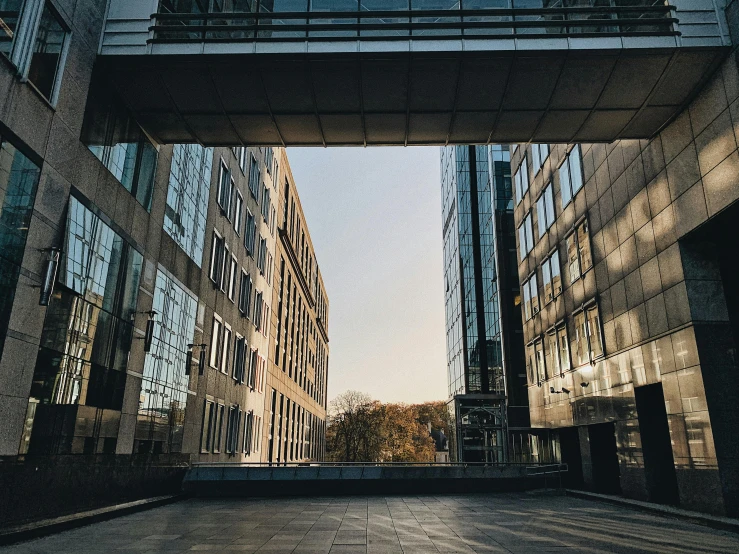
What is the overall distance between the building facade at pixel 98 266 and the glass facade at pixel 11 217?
3cm

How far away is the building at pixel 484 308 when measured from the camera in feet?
157

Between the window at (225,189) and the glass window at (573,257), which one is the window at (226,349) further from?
the glass window at (573,257)

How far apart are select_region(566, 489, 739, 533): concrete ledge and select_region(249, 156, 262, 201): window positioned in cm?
2675

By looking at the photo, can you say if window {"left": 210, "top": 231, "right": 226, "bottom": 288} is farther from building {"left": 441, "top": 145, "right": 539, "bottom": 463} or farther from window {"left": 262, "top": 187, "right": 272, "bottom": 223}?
building {"left": 441, "top": 145, "right": 539, "bottom": 463}

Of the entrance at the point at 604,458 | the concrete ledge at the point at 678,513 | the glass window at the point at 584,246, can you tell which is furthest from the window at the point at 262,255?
the concrete ledge at the point at 678,513

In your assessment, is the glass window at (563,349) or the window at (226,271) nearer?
the glass window at (563,349)

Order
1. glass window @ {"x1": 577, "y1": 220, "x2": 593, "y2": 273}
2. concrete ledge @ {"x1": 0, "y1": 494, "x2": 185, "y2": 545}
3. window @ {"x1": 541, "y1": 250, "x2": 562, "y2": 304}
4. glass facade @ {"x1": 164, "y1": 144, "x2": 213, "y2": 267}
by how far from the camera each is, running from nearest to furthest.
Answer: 1. concrete ledge @ {"x1": 0, "y1": 494, "x2": 185, "y2": 545}
2. glass facade @ {"x1": 164, "y1": 144, "x2": 213, "y2": 267}
3. glass window @ {"x1": 577, "y1": 220, "x2": 593, "y2": 273}
4. window @ {"x1": 541, "y1": 250, "x2": 562, "y2": 304}

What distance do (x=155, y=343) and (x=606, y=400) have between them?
60.6 feet

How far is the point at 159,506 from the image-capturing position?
1789cm

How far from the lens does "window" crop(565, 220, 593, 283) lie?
24766 millimetres

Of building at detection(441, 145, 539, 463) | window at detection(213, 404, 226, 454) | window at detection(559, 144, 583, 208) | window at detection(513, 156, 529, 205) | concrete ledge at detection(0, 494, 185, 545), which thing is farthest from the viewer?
A: building at detection(441, 145, 539, 463)

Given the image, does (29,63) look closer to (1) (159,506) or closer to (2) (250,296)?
(1) (159,506)

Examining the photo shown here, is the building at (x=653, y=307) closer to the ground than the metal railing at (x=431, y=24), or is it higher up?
closer to the ground

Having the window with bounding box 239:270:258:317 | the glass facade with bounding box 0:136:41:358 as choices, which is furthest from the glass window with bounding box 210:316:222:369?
the glass facade with bounding box 0:136:41:358
